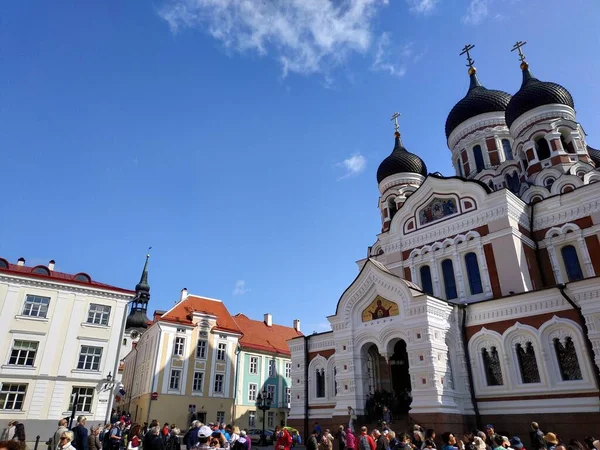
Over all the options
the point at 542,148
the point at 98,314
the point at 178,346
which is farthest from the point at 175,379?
the point at 542,148

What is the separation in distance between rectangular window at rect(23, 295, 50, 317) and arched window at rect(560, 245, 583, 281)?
2696cm

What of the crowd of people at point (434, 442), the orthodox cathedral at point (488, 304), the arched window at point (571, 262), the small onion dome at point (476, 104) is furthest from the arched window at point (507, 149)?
the crowd of people at point (434, 442)

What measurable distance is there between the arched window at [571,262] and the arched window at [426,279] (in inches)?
243

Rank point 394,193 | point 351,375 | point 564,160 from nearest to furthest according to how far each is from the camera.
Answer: point 351,375 < point 564,160 < point 394,193

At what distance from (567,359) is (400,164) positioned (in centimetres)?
1758

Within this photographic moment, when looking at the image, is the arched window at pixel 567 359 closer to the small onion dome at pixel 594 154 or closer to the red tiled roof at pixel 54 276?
the small onion dome at pixel 594 154

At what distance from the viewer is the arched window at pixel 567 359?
588 inches

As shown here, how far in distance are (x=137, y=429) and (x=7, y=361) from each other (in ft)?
55.2

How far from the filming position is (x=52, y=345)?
22.9m

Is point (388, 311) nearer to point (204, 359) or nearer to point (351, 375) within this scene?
point (351, 375)

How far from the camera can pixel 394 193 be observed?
1155 inches

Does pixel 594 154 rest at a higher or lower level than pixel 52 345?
higher

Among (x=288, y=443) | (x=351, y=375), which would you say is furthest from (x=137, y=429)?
(x=351, y=375)

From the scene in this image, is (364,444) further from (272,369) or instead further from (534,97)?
(272,369)
